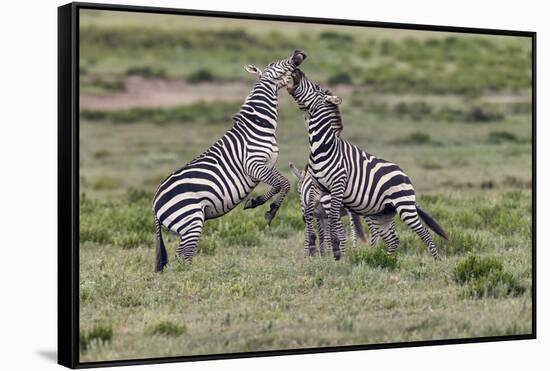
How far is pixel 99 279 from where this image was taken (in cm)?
1105

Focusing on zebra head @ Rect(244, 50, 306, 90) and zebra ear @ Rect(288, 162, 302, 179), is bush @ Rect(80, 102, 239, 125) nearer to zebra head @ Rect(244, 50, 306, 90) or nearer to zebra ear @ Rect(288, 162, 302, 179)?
zebra head @ Rect(244, 50, 306, 90)

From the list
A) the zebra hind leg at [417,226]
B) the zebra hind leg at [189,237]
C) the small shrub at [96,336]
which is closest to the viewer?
the small shrub at [96,336]

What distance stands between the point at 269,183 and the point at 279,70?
1079 millimetres

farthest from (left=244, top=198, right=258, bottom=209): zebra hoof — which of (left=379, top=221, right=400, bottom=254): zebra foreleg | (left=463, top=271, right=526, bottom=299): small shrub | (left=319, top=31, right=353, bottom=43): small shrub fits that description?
(left=463, top=271, right=526, bottom=299): small shrub

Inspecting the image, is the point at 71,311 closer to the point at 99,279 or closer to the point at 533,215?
the point at 99,279

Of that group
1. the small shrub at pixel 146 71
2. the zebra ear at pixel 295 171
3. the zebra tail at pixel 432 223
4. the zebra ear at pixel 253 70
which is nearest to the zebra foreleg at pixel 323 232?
the zebra ear at pixel 295 171

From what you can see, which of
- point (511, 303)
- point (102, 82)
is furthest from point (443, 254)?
point (102, 82)

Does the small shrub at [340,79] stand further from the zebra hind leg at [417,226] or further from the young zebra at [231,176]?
the zebra hind leg at [417,226]

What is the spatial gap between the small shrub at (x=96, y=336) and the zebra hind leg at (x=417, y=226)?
3.23 metres

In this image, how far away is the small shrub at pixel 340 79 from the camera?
39.4 ft

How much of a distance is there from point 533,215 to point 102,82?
4.73 meters

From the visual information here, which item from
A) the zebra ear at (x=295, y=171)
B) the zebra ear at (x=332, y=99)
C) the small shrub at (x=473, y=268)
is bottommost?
the small shrub at (x=473, y=268)

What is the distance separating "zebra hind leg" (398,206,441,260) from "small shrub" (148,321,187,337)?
263 cm

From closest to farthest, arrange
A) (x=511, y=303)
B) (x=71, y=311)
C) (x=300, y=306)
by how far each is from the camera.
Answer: (x=71, y=311) < (x=300, y=306) < (x=511, y=303)
